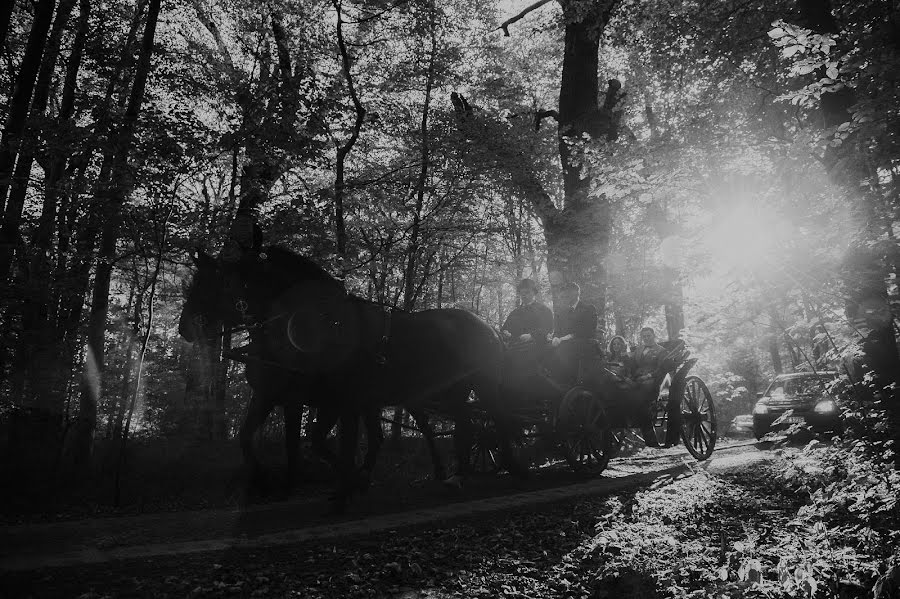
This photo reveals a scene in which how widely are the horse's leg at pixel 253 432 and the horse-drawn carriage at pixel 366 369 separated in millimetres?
14

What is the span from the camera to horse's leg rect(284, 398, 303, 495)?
21.0 feet

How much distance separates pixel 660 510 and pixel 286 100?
746cm

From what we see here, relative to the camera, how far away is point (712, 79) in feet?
41.5

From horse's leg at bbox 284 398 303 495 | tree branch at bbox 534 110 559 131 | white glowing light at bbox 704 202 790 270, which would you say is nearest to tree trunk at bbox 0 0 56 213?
horse's leg at bbox 284 398 303 495

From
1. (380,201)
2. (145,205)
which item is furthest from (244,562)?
(380,201)

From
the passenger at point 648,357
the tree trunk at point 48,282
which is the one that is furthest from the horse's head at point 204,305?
the passenger at point 648,357

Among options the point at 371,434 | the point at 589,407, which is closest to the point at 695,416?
the point at 589,407

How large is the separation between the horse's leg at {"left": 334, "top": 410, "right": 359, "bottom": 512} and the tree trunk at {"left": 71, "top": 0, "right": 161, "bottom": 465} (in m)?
4.70

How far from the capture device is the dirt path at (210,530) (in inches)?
161

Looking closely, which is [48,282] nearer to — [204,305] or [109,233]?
[109,233]

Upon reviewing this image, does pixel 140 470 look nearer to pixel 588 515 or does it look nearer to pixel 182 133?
pixel 182 133

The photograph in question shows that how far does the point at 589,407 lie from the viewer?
8.23m

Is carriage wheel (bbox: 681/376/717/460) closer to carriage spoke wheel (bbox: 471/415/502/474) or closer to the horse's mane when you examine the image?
carriage spoke wheel (bbox: 471/415/502/474)

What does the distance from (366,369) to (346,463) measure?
0.94 m
